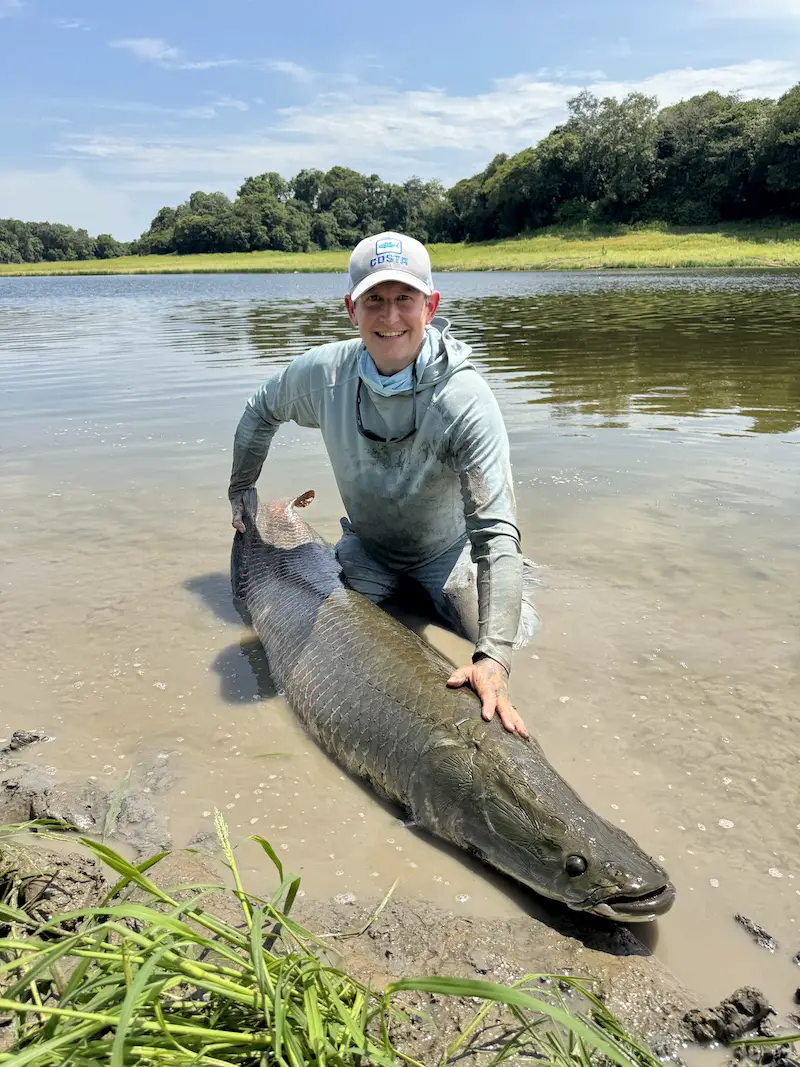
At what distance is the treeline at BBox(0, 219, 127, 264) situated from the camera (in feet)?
401

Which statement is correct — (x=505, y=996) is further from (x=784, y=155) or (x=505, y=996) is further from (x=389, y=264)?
(x=784, y=155)

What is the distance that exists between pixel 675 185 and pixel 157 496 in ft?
248

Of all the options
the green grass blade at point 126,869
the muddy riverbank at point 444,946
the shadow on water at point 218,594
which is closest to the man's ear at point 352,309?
the shadow on water at point 218,594

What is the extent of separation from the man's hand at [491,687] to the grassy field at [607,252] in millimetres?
49788

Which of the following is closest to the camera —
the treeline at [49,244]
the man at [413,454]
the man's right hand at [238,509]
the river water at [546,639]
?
the river water at [546,639]

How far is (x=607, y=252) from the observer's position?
191 feet

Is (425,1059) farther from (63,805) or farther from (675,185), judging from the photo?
(675,185)

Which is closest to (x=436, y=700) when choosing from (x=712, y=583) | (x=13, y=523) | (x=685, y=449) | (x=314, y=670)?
(x=314, y=670)

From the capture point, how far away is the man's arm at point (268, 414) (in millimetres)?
4422

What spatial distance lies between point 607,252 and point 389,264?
198 feet

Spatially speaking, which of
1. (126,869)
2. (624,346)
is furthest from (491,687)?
(624,346)

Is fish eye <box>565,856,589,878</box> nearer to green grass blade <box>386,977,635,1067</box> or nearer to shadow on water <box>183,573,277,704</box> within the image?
green grass blade <box>386,977,635,1067</box>

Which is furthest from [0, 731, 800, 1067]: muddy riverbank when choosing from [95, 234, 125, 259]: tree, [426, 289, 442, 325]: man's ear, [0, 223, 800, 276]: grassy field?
[95, 234, 125, 259]: tree

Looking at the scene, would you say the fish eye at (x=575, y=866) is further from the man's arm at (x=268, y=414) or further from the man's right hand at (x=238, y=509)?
the man's right hand at (x=238, y=509)
